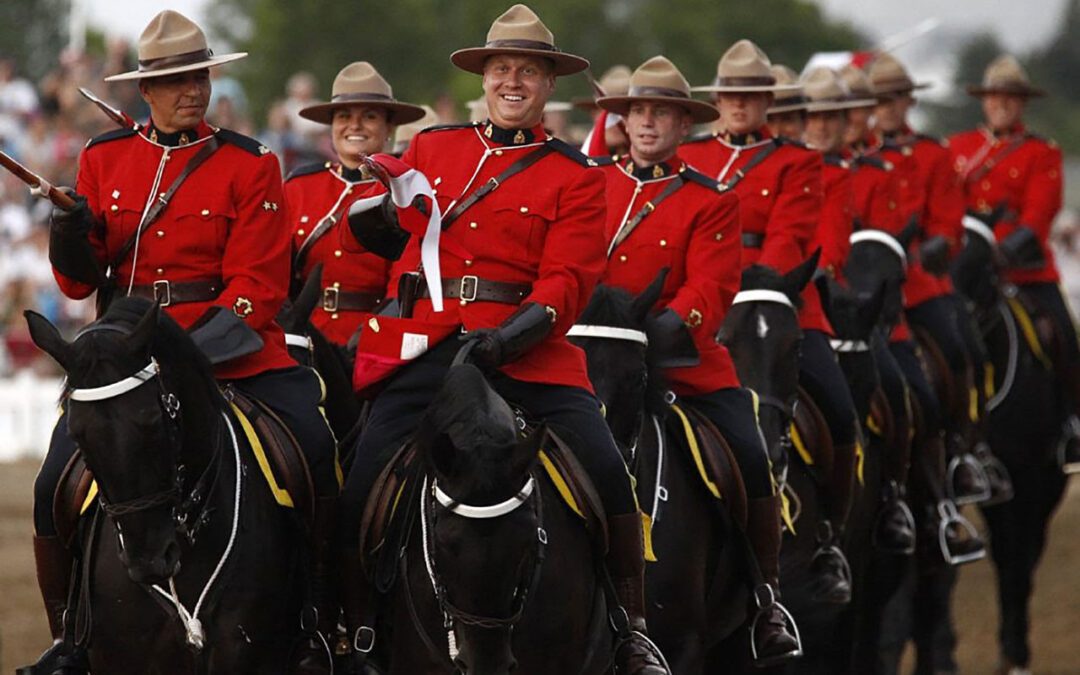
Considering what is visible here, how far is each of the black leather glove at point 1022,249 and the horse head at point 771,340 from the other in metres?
6.48

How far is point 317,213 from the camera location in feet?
37.4

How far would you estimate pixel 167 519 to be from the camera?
302 inches

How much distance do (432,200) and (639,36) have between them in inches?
3229

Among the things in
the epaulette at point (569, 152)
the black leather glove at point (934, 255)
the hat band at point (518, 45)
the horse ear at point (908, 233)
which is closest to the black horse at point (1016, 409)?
the black leather glove at point (934, 255)

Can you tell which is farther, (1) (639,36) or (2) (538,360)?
(1) (639,36)

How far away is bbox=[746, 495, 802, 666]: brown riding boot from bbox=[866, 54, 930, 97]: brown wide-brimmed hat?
6681 mm

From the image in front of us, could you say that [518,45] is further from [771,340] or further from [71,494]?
[771,340]

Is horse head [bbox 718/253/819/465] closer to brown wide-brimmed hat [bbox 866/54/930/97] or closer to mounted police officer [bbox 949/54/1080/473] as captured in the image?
brown wide-brimmed hat [bbox 866/54/930/97]

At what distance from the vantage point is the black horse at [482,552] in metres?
7.55

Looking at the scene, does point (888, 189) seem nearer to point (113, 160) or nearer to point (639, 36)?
point (113, 160)

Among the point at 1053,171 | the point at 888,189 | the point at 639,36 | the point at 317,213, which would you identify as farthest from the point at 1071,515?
the point at 639,36

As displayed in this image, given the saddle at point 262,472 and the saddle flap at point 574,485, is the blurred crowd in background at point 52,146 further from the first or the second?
the saddle flap at point 574,485

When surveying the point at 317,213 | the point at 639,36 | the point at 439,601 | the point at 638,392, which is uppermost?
the point at 639,36

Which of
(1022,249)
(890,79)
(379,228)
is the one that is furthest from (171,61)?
(1022,249)
